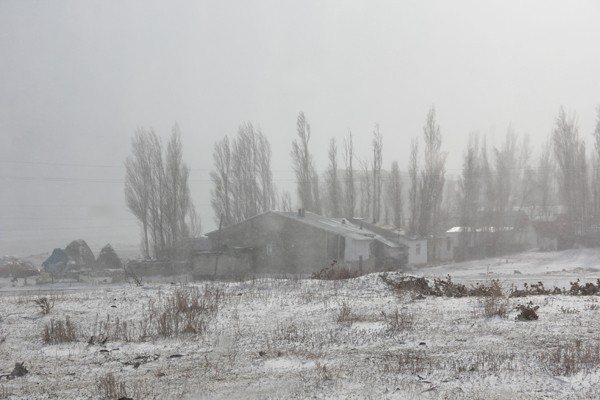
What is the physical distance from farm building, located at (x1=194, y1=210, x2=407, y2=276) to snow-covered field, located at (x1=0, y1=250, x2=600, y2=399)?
3005 centimetres

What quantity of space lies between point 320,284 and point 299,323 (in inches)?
332

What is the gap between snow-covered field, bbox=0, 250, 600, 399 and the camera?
21.3 feet

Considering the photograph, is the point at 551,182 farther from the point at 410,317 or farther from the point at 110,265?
the point at 410,317

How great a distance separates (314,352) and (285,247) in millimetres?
37816

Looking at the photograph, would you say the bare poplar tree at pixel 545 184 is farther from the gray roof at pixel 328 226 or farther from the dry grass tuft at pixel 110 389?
the dry grass tuft at pixel 110 389

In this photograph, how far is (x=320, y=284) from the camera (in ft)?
64.6

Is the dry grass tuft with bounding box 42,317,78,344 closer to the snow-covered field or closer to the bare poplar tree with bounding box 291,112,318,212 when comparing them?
the snow-covered field

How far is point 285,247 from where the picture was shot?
4616cm

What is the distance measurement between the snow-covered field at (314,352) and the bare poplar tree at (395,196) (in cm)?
4864

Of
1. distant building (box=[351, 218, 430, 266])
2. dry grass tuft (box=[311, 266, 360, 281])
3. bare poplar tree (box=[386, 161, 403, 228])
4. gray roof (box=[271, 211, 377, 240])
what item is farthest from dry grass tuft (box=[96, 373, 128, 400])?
bare poplar tree (box=[386, 161, 403, 228])

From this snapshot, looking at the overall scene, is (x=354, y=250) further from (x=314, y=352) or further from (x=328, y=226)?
(x=314, y=352)

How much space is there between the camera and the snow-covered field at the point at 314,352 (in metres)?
6.49

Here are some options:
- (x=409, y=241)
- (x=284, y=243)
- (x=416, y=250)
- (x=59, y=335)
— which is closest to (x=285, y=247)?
(x=284, y=243)

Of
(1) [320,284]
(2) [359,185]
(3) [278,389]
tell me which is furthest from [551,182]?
(3) [278,389]
